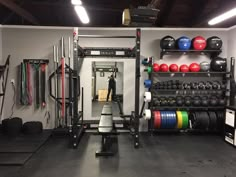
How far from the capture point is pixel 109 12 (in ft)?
20.6

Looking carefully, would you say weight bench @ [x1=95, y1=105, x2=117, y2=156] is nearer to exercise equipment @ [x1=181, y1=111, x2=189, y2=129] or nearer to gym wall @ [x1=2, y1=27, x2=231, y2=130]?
gym wall @ [x1=2, y1=27, x2=231, y2=130]

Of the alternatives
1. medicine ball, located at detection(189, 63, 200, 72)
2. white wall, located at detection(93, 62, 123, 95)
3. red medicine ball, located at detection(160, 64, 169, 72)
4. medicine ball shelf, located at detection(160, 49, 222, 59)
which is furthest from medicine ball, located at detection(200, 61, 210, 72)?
white wall, located at detection(93, 62, 123, 95)

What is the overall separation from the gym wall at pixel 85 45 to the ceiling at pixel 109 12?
41 centimetres

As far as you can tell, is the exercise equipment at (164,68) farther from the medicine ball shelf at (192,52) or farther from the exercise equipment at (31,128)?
the exercise equipment at (31,128)

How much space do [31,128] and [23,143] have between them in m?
0.73

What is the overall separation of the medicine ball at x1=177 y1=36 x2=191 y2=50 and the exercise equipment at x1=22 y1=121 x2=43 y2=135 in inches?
164

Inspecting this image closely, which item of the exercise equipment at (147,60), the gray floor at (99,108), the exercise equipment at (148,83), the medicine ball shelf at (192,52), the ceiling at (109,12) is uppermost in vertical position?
the ceiling at (109,12)

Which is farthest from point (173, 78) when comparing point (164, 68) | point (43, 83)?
point (43, 83)

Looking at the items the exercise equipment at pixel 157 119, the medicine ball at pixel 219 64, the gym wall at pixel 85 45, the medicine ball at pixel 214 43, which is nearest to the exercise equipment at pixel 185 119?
the exercise equipment at pixel 157 119

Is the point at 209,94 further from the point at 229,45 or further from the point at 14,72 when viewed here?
the point at 14,72

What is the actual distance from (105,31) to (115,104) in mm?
2071

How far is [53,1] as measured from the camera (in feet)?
18.3

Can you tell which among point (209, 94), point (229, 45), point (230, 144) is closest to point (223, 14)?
point (229, 45)

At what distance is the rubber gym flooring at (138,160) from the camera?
3418 millimetres
